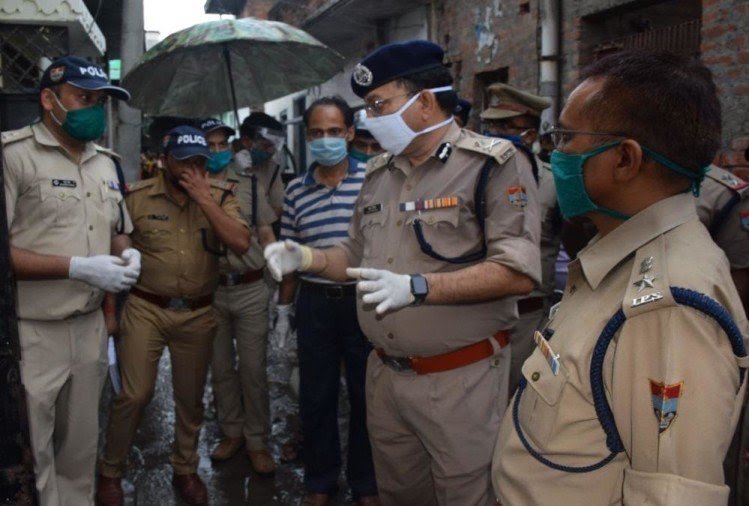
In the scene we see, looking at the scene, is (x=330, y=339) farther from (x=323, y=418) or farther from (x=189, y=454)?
(x=189, y=454)

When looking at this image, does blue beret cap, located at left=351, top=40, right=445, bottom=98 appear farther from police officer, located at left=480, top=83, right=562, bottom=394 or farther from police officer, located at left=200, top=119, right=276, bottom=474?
police officer, located at left=200, top=119, right=276, bottom=474

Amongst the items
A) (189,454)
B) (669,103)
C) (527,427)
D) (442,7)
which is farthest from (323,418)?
(442,7)

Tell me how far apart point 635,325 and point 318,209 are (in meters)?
2.70

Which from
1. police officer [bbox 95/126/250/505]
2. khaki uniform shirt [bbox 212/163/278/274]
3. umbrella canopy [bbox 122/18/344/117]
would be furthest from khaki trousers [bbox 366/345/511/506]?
umbrella canopy [bbox 122/18/344/117]

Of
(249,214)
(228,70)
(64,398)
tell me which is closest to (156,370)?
(64,398)

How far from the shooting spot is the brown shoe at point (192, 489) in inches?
147

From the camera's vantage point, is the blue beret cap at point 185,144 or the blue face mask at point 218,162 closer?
the blue beret cap at point 185,144

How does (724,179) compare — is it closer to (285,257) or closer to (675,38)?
(285,257)

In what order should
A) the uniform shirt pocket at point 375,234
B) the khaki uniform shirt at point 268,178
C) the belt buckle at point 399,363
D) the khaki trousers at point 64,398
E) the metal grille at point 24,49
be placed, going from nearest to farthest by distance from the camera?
the belt buckle at point 399,363 → the uniform shirt pocket at point 375,234 → the khaki trousers at point 64,398 → the khaki uniform shirt at point 268,178 → the metal grille at point 24,49

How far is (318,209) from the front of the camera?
3.78 meters

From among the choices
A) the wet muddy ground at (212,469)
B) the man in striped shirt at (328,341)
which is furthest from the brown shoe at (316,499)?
the wet muddy ground at (212,469)

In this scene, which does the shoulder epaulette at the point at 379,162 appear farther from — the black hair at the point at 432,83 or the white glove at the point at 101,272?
the white glove at the point at 101,272

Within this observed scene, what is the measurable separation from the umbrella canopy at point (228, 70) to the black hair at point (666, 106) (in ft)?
10.7

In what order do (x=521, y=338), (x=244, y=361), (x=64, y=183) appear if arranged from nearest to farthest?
1. (x=64, y=183)
2. (x=521, y=338)
3. (x=244, y=361)
